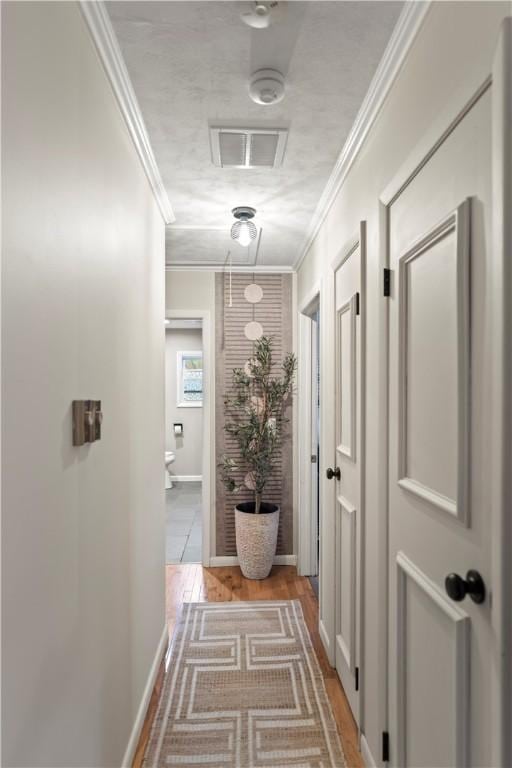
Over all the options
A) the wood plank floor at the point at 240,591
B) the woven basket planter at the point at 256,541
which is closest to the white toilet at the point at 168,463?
the wood plank floor at the point at 240,591

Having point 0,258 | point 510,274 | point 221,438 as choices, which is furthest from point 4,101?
point 221,438

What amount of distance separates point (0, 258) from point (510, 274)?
0.91 metres

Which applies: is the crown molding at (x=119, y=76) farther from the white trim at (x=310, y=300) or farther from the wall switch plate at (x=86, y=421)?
the white trim at (x=310, y=300)

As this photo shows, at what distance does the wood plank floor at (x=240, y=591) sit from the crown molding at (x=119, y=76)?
2499 mm

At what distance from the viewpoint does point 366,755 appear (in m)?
1.75

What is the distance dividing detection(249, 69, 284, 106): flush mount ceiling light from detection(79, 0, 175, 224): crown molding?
1.40 feet

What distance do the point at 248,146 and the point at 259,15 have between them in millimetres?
710

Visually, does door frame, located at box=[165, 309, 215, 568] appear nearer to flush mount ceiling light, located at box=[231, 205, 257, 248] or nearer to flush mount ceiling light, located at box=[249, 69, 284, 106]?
flush mount ceiling light, located at box=[231, 205, 257, 248]

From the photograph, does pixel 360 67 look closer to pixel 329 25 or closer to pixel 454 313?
pixel 329 25

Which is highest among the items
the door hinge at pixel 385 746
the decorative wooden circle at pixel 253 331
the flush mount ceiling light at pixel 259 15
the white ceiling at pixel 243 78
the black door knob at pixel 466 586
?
the white ceiling at pixel 243 78

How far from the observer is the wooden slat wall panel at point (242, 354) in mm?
3869

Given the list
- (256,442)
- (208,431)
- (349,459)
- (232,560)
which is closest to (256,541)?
(232,560)

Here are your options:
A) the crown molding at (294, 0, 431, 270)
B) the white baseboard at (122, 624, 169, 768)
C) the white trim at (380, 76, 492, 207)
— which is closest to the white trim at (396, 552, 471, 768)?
the white baseboard at (122, 624, 169, 768)

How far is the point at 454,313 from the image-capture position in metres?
1.08
